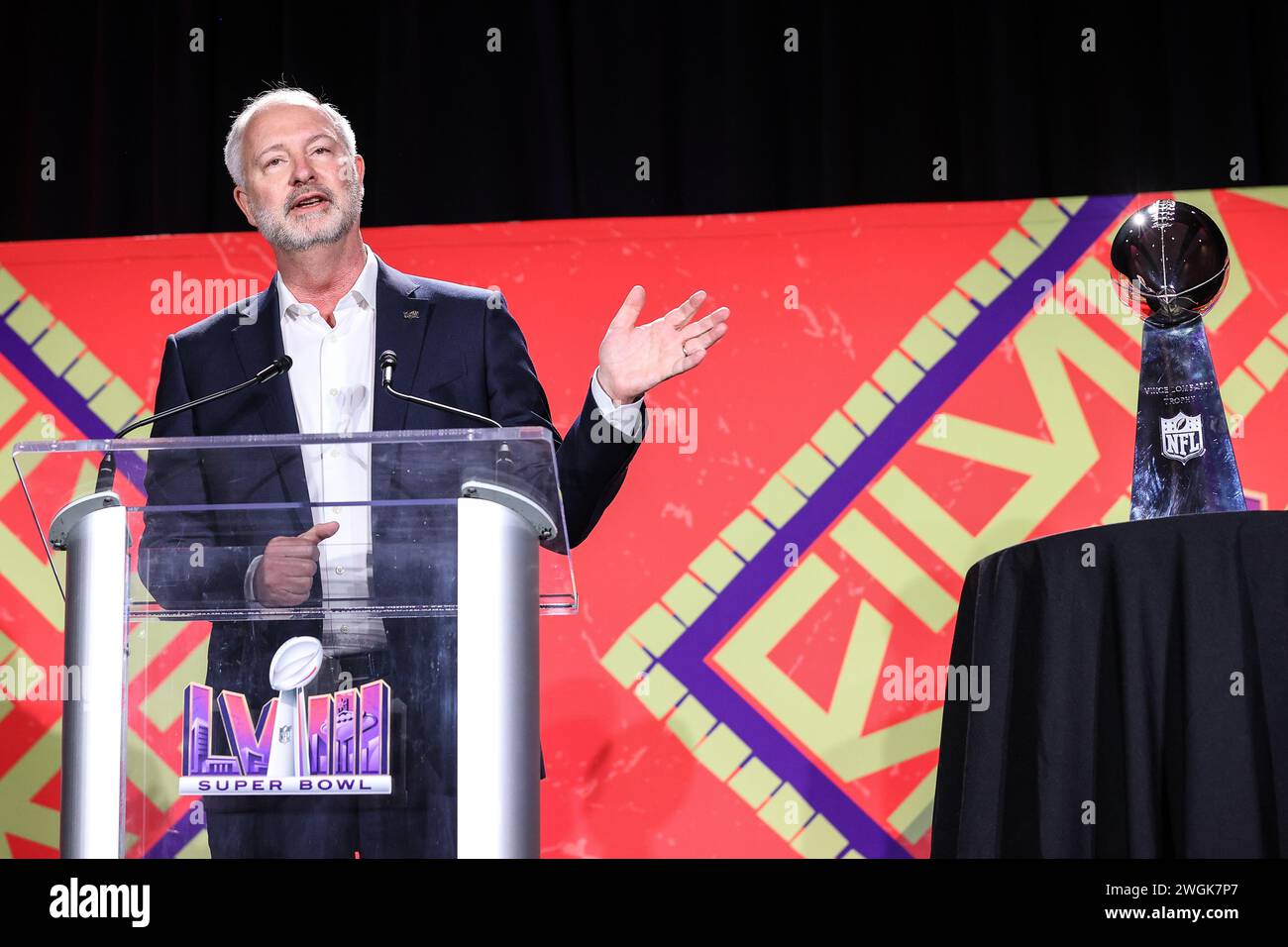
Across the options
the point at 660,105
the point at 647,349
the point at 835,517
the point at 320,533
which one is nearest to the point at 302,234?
the point at 647,349

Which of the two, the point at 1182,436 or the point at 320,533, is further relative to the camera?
the point at 1182,436

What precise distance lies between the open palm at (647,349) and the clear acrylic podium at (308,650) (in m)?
0.45

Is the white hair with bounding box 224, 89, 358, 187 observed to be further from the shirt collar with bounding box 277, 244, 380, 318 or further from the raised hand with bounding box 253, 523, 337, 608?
the raised hand with bounding box 253, 523, 337, 608

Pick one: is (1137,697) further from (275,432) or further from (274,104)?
(274,104)

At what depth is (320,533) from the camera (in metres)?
1.53

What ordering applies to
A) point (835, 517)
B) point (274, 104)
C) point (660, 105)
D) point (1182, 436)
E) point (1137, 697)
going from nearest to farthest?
point (1137, 697) < point (1182, 436) < point (274, 104) < point (835, 517) < point (660, 105)

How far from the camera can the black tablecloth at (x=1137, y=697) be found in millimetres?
1855

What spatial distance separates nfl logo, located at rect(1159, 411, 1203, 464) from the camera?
84.0 inches

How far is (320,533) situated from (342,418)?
528 millimetres

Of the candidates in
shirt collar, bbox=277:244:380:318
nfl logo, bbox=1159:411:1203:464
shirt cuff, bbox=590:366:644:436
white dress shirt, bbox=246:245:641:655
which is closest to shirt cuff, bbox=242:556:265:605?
white dress shirt, bbox=246:245:641:655

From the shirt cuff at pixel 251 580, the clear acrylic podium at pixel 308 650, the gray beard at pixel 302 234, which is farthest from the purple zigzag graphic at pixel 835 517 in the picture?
the shirt cuff at pixel 251 580

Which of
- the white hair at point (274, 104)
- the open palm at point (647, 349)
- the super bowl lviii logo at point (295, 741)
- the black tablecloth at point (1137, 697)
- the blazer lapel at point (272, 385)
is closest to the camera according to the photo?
the super bowl lviii logo at point (295, 741)

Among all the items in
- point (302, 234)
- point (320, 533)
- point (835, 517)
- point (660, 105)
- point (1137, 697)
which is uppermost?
point (660, 105)

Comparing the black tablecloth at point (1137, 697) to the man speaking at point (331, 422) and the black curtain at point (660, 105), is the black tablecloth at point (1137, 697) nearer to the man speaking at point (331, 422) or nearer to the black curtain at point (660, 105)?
the man speaking at point (331, 422)
